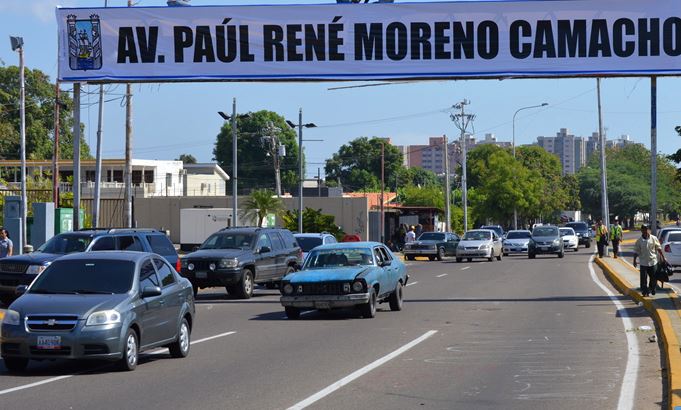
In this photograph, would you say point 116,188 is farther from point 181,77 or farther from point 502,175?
point 181,77

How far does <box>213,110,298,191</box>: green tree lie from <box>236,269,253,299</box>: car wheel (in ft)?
360

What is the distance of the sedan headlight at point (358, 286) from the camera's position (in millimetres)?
20797

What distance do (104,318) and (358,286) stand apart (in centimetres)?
838

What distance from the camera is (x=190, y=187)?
103062mm

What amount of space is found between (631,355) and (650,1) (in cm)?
1300

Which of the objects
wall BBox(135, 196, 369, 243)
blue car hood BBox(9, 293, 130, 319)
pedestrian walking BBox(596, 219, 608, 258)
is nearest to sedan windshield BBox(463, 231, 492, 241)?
pedestrian walking BBox(596, 219, 608, 258)

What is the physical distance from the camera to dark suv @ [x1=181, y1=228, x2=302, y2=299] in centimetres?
2711

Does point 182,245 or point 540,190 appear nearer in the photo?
point 182,245

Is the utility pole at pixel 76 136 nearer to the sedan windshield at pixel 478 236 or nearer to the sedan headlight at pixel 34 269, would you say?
the sedan headlight at pixel 34 269

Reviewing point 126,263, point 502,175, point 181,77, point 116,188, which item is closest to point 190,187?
point 116,188

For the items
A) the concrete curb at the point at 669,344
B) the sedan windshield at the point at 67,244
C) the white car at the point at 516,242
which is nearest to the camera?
the concrete curb at the point at 669,344

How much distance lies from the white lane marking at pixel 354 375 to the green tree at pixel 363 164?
13445cm

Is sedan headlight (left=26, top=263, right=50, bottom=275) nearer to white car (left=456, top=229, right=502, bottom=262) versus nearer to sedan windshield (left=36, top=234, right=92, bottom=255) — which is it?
sedan windshield (left=36, top=234, right=92, bottom=255)

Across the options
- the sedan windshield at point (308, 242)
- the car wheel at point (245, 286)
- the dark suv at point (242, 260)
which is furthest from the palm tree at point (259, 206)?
the car wheel at point (245, 286)
